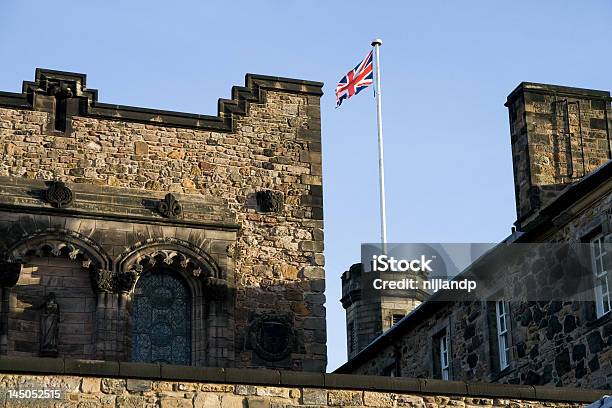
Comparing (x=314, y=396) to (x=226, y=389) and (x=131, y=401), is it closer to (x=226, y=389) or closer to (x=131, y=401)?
(x=226, y=389)

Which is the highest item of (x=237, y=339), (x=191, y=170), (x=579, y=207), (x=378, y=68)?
(x=378, y=68)

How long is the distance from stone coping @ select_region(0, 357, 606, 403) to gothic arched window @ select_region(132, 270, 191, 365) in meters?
6.79

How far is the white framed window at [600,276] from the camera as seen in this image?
2112cm

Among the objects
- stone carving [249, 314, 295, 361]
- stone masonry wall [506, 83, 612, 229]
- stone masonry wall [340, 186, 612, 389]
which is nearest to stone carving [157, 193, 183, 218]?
stone carving [249, 314, 295, 361]

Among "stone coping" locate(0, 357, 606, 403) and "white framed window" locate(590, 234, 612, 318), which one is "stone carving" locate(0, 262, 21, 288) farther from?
"white framed window" locate(590, 234, 612, 318)

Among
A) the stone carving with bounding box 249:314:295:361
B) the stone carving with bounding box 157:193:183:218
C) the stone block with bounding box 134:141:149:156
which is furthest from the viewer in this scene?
the stone block with bounding box 134:141:149:156

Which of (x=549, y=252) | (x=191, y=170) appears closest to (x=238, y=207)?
(x=191, y=170)

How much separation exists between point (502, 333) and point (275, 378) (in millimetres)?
8643

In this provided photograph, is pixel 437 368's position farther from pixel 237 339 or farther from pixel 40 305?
pixel 40 305

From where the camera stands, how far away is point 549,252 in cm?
2283

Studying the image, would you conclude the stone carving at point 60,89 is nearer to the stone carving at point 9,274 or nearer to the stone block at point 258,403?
the stone carving at point 9,274

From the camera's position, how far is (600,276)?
70.2ft

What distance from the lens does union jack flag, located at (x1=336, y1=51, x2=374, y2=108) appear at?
31691 mm

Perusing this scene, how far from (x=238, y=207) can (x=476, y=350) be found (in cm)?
503
